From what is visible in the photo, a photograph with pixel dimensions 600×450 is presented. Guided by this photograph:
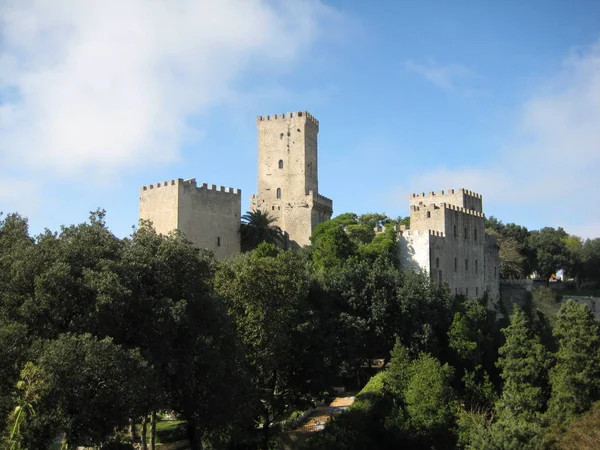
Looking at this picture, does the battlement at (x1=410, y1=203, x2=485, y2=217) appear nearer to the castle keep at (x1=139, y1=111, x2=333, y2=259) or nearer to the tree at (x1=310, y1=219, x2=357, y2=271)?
the tree at (x1=310, y1=219, x2=357, y2=271)

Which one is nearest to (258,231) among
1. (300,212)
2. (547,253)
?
(300,212)

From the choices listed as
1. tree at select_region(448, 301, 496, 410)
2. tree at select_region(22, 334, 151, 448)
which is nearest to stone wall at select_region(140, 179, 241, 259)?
tree at select_region(448, 301, 496, 410)

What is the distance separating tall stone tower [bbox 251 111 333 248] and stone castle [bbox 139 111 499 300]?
7 cm

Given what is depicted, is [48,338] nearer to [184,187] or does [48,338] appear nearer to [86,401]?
[86,401]

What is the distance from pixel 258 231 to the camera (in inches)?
1742

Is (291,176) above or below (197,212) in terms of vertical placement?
above

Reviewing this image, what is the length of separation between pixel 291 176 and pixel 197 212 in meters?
9.42

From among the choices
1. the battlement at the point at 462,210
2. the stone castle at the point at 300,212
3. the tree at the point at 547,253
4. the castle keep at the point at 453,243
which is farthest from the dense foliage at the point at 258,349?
the tree at the point at 547,253

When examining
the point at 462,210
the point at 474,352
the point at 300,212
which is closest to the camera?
the point at 474,352

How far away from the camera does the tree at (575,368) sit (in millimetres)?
30812

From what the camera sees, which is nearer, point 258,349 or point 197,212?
point 258,349

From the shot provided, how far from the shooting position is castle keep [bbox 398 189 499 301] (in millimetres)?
40781

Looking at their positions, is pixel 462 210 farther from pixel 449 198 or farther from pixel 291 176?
pixel 291 176

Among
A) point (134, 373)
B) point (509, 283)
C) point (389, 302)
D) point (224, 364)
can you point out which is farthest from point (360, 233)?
point (134, 373)
